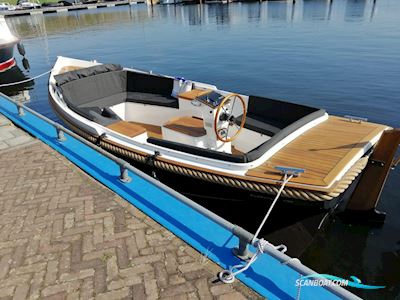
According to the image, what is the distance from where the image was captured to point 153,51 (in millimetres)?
25781

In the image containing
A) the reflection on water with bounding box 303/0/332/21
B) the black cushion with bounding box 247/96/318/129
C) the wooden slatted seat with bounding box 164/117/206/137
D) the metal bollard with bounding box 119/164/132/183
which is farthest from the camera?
the reflection on water with bounding box 303/0/332/21

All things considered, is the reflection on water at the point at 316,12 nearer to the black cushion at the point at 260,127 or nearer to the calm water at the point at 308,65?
the calm water at the point at 308,65

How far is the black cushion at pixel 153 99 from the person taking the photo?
29.7ft

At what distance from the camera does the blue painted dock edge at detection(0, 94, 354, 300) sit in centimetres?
335

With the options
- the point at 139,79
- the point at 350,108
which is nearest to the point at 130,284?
the point at 139,79

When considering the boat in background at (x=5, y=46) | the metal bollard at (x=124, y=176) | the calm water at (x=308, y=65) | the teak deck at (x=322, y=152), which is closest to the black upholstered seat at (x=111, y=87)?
the metal bollard at (x=124, y=176)

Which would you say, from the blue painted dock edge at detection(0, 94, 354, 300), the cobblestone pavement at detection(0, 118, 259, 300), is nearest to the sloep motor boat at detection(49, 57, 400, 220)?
the blue painted dock edge at detection(0, 94, 354, 300)

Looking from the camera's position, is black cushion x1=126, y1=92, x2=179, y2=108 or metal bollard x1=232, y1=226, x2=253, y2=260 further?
black cushion x1=126, y1=92, x2=179, y2=108

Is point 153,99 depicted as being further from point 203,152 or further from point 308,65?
point 308,65

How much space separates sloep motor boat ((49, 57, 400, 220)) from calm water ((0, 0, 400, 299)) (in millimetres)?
916

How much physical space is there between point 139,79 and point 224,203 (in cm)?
622

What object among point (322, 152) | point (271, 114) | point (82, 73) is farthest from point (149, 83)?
point (322, 152)

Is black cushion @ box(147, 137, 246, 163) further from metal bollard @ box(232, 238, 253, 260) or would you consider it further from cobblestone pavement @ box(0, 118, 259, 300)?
metal bollard @ box(232, 238, 253, 260)

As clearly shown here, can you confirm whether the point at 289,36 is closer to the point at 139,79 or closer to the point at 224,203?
the point at 139,79
